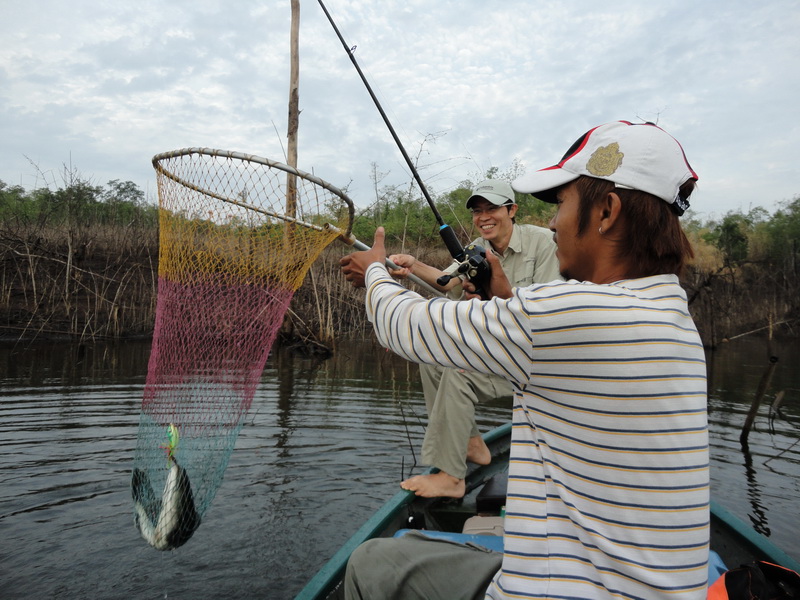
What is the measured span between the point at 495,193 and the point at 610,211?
2.65 meters

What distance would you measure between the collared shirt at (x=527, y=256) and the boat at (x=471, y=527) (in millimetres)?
1277

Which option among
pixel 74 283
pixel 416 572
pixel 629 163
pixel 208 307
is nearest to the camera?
pixel 629 163

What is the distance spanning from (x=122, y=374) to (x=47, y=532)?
5.82 meters

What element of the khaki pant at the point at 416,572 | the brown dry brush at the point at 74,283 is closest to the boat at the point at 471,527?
the khaki pant at the point at 416,572

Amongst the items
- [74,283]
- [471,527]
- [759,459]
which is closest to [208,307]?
[471,527]

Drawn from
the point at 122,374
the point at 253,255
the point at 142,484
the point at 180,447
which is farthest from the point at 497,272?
the point at 122,374

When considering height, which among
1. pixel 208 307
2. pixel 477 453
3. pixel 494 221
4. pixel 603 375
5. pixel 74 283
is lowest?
pixel 477 453

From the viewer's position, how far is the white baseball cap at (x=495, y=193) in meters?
3.79

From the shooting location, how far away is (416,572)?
150cm

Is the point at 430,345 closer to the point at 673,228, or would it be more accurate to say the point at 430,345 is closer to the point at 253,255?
the point at 673,228

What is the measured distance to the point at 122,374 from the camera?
29.7 ft

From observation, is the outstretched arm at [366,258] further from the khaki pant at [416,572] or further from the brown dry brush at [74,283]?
the brown dry brush at [74,283]

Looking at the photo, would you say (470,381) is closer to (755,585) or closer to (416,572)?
(416,572)

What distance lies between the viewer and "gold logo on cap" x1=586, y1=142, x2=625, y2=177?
123cm
